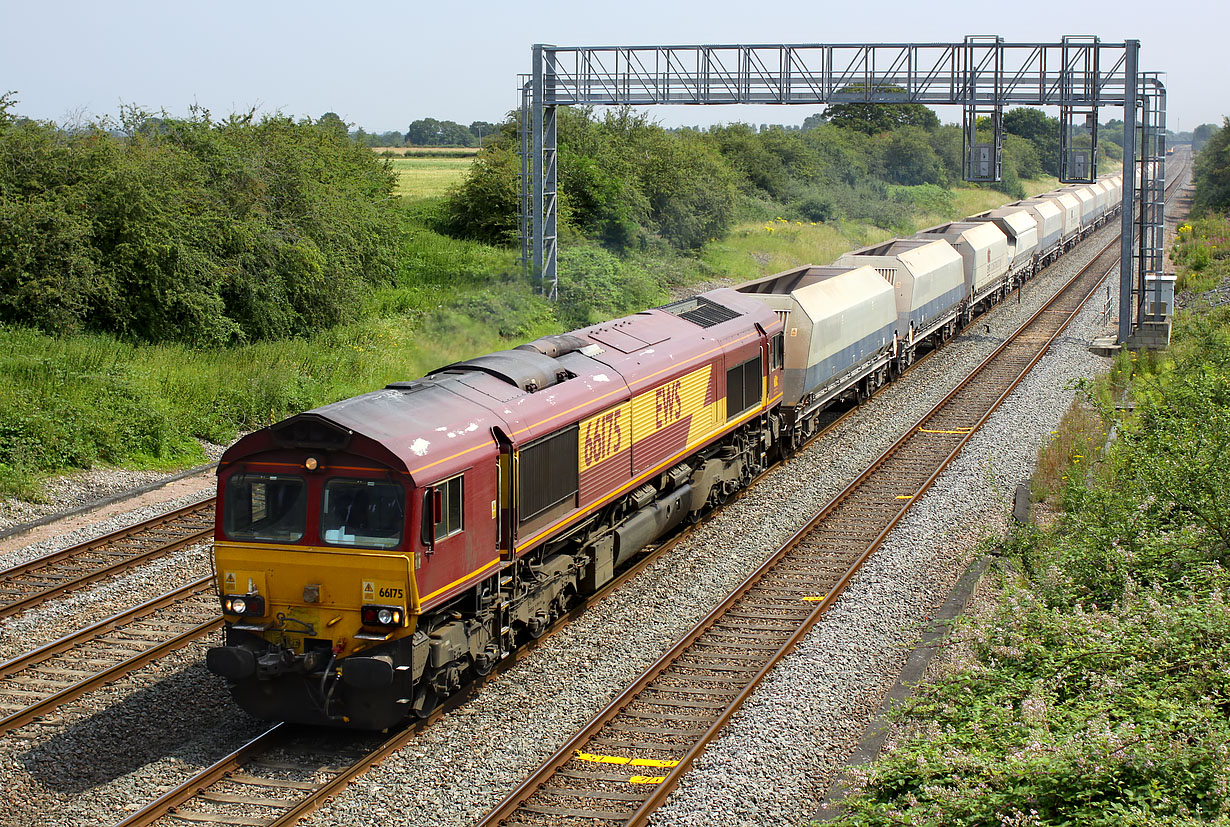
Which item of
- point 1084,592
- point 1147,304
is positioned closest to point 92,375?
point 1084,592

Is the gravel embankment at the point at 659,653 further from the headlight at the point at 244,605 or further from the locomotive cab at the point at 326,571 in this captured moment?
the headlight at the point at 244,605

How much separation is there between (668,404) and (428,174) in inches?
1975

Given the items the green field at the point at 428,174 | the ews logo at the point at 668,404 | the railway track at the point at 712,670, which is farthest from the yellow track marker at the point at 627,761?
the green field at the point at 428,174

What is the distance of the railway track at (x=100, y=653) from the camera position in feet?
38.9

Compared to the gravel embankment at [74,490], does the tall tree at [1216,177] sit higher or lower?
higher

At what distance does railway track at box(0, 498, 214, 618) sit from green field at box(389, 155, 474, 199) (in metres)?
28.5

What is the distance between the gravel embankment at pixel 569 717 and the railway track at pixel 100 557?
0.55 m

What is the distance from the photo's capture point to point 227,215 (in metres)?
27.7

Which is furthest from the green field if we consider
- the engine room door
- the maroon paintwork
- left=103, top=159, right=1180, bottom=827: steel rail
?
left=103, top=159, right=1180, bottom=827: steel rail

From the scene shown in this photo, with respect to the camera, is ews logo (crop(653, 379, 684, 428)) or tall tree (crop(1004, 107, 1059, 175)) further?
tall tree (crop(1004, 107, 1059, 175))

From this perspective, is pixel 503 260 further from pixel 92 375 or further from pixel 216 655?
pixel 216 655

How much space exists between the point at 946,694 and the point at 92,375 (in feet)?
57.8

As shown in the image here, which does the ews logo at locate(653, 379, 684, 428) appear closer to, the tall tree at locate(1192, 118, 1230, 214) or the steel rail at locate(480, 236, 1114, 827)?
the steel rail at locate(480, 236, 1114, 827)

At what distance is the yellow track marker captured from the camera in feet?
35.0
